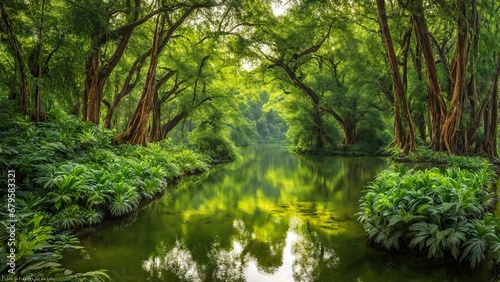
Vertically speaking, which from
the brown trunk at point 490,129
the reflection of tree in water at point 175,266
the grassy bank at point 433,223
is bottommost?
the reflection of tree in water at point 175,266

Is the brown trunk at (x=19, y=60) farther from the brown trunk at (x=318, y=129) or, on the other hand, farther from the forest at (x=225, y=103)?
the brown trunk at (x=318, y=129)

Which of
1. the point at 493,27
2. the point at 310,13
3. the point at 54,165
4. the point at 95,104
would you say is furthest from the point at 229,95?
the point at 54,165

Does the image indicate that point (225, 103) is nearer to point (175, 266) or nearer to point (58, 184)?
point (58, 184)

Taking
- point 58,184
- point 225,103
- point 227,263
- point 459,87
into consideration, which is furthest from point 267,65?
point 227,263

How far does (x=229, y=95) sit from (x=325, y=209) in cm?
1501

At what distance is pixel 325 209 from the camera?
785cm

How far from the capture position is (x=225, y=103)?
21.7 m

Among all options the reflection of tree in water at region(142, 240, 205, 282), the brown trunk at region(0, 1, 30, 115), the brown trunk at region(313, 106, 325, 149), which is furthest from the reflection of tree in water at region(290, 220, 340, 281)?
the brown trunk at region(313, 106, 325, 149)

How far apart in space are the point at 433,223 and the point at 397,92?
11009mm

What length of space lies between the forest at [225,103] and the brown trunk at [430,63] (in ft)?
0.17

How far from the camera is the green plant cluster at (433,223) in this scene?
173 inches

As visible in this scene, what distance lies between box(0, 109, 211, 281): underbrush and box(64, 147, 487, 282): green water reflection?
0.43 metres

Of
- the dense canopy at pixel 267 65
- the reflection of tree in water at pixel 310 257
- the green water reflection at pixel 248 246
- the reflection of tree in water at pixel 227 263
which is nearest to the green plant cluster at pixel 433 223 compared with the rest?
the green water reflection at pixel 248 246

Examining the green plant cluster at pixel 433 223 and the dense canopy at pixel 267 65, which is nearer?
the green plant cluster at pixel 433 223
